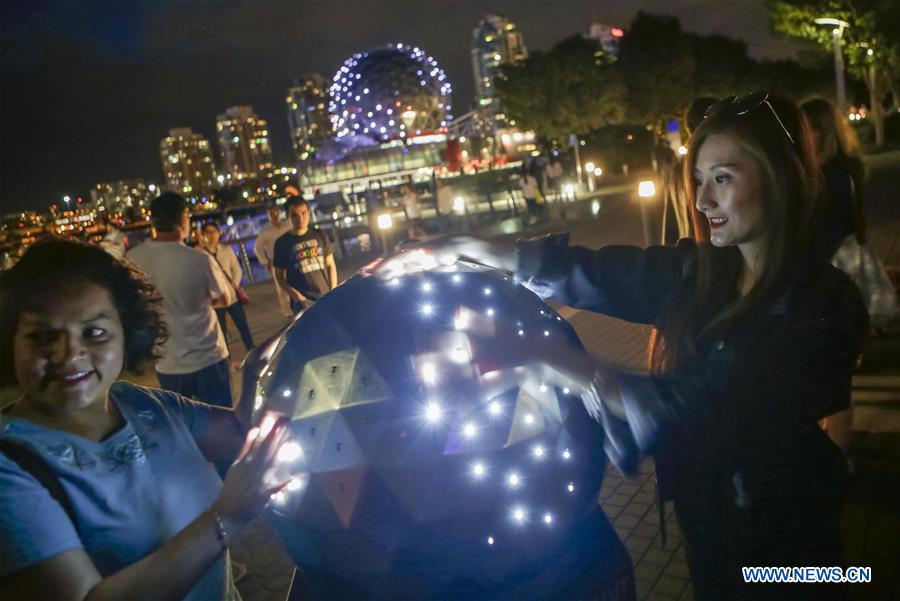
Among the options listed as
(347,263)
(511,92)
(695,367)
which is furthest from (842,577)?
(511,92)

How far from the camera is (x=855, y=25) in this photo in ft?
89.0

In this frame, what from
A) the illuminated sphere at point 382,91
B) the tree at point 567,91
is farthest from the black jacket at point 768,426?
the illuminated sphere at point 382,91

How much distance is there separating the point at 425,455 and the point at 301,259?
4.81 metres

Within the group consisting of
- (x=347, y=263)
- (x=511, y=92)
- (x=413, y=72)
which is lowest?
(x=347, y=263)

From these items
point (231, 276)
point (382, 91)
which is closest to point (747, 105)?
point (231, 276)

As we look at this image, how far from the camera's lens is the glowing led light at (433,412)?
1449 mm

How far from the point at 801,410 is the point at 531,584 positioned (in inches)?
27.5

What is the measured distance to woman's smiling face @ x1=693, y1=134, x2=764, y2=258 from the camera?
1526 millimetres

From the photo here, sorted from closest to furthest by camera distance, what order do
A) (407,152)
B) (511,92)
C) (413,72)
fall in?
1. (511,92)
2. (413,72)
3. (407,152)

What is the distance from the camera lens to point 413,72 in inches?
2330

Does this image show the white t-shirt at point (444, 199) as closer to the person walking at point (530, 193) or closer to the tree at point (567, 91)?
Result: the person walking at point (530, 193)

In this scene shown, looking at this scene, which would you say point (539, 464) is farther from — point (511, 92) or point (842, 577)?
point (511, 92)

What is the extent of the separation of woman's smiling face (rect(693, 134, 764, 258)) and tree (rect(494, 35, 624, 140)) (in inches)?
1733

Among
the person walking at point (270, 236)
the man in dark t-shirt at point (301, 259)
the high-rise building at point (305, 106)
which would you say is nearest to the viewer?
the man in dark t-shirt at point (301, 259)
